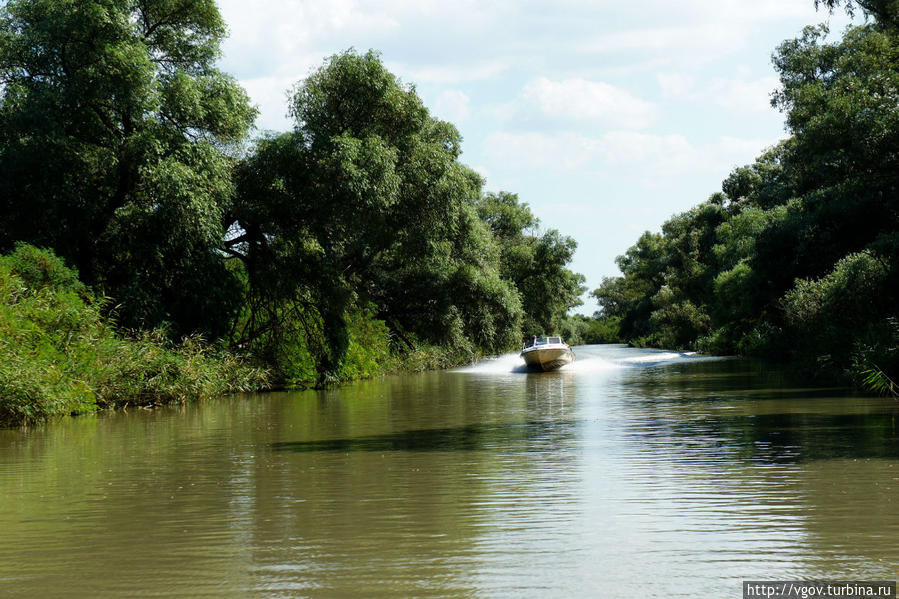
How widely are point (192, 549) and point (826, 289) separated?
28.1 m

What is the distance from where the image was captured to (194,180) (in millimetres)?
24109

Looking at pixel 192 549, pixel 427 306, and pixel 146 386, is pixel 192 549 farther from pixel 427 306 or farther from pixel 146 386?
pixel 427 306

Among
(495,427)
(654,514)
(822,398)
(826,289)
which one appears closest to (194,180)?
(495,427)

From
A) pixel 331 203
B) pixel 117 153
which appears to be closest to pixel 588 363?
pixel 331 203

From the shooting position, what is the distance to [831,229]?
34094 millimetres

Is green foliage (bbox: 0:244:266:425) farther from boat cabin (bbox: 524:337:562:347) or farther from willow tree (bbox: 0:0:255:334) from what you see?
boat cabin (bbox: 524:337:562:347)

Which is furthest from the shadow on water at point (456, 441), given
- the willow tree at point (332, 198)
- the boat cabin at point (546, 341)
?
the boat cabin at point (546, 341)

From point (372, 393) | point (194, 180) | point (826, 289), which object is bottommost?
point (372, 393)

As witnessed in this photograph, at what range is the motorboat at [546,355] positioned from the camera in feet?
141

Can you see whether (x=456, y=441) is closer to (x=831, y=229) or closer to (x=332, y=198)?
(x=332, y=198)

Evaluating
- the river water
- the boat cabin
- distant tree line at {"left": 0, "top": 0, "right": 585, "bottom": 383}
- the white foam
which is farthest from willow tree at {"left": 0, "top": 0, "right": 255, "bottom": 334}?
the white foam

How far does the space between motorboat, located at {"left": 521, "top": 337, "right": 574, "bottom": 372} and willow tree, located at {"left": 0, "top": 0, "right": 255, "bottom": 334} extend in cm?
2036

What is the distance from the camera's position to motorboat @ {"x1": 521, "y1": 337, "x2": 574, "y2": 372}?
4297 cm

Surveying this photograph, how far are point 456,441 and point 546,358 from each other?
30198mm
